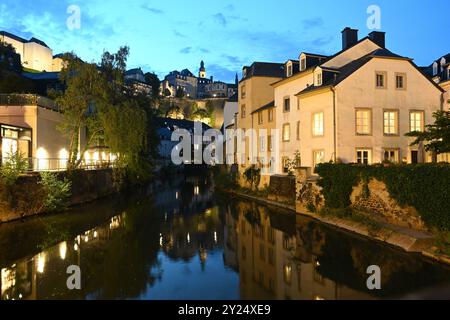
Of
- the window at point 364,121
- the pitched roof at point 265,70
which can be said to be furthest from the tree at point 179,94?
the window at point 364,121

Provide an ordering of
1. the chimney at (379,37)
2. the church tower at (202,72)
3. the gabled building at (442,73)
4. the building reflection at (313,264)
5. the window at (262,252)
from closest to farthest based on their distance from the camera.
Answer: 1. the building reflection at (313,264)
2. the window at (262,252)
3. the chimney at (379,37)
4. the gabled building at (442,73)
5. the church tower at (202,72)

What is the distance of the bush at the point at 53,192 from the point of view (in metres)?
23.8

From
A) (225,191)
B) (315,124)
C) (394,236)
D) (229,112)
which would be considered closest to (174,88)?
(229,112)

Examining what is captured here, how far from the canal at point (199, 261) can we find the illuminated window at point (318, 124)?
5424 millimetres

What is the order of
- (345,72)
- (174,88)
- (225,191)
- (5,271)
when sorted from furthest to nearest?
1. (174,88)
2. (225,191)
3. (345,72)
4. (5,271)

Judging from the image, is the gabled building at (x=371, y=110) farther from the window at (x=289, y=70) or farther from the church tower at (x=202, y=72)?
the church tower at (x=202, y=72)

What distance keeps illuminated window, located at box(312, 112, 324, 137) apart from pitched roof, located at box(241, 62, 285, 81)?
13792 mm

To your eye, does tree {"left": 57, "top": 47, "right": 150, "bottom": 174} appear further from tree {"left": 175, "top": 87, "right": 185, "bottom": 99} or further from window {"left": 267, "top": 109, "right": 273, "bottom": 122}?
tree {"left": 175, "top": 87, "right": 185, "bottom": 99}

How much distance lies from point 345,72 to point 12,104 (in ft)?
78.1

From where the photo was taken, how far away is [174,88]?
158 meters

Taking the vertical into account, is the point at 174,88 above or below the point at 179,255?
above

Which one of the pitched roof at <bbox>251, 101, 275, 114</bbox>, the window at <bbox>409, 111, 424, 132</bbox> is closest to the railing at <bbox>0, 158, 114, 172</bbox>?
the pitched roof at <bbox>251, 101, 275, 114</bbox>

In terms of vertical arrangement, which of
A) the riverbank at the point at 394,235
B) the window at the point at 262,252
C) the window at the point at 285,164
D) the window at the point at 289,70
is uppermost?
the window at the point at 289,70

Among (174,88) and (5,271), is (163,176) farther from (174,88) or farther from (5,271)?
(174,88)
